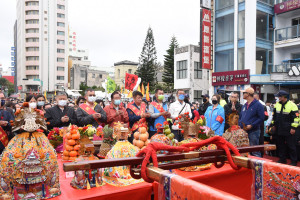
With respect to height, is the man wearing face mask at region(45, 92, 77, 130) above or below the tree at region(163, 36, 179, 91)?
below

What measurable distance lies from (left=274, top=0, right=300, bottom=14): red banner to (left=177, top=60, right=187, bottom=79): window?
9.06 meters

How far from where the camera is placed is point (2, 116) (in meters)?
5.04

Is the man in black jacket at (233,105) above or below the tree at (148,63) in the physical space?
below

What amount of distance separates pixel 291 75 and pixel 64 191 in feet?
48.8

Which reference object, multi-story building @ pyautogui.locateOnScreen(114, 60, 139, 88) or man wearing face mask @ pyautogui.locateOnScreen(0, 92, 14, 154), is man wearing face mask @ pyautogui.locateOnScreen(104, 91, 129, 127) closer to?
man wearing face mask @ pyautogui.locateOnScreen(0, 92, 14, 154)

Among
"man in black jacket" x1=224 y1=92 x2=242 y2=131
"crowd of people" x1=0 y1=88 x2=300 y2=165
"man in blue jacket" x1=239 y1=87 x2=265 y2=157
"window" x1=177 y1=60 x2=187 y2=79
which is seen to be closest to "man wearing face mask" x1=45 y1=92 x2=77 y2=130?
"crowd of people" x1=0 y1=88 x2=300 y2=165

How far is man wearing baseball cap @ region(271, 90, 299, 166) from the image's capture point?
5812 mm

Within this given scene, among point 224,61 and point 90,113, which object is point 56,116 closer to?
point 90,113

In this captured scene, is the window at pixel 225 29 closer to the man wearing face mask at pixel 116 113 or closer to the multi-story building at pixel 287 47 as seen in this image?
the multi-story building at pixel 287 47

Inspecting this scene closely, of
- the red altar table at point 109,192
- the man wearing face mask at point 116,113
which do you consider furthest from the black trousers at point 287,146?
the red altar table at point 109,192

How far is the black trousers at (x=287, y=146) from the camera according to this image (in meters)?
5.98

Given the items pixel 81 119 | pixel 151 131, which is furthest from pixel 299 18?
pixel 81 119

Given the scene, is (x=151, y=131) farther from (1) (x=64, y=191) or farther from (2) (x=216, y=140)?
(2) (x=216, y=140)

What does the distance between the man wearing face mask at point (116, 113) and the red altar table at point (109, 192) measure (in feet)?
7.57
